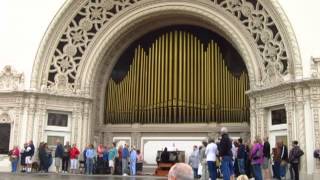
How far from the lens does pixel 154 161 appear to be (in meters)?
21.3

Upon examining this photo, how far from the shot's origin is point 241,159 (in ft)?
45.8

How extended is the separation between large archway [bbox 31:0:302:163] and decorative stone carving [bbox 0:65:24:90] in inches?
25.5

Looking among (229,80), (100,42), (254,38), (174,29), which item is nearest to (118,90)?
(100,42)

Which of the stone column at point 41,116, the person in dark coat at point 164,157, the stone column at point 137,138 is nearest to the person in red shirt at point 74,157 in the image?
the stone column at point 41,116

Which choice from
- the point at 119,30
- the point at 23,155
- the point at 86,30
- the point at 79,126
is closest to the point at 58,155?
the point at 23,155

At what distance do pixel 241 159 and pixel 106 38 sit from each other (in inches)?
396

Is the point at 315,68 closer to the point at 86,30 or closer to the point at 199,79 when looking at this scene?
the point at 199,79

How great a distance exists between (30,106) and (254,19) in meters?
10.7

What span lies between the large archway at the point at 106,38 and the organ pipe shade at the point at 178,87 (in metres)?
0.56

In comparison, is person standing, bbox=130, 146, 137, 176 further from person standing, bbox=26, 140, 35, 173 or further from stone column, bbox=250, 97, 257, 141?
stone column, bbox=250, 97, 257, 141

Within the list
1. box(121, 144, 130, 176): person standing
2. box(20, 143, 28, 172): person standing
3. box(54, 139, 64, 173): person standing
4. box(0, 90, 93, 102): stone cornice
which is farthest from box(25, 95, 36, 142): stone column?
box(121, 144, 130, 176): person standing

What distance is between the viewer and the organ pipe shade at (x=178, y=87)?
20.7 meters

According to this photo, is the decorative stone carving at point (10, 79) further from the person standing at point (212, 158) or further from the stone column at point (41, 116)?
the person standing at point (212, 158)

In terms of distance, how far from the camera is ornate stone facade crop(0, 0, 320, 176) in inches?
731
